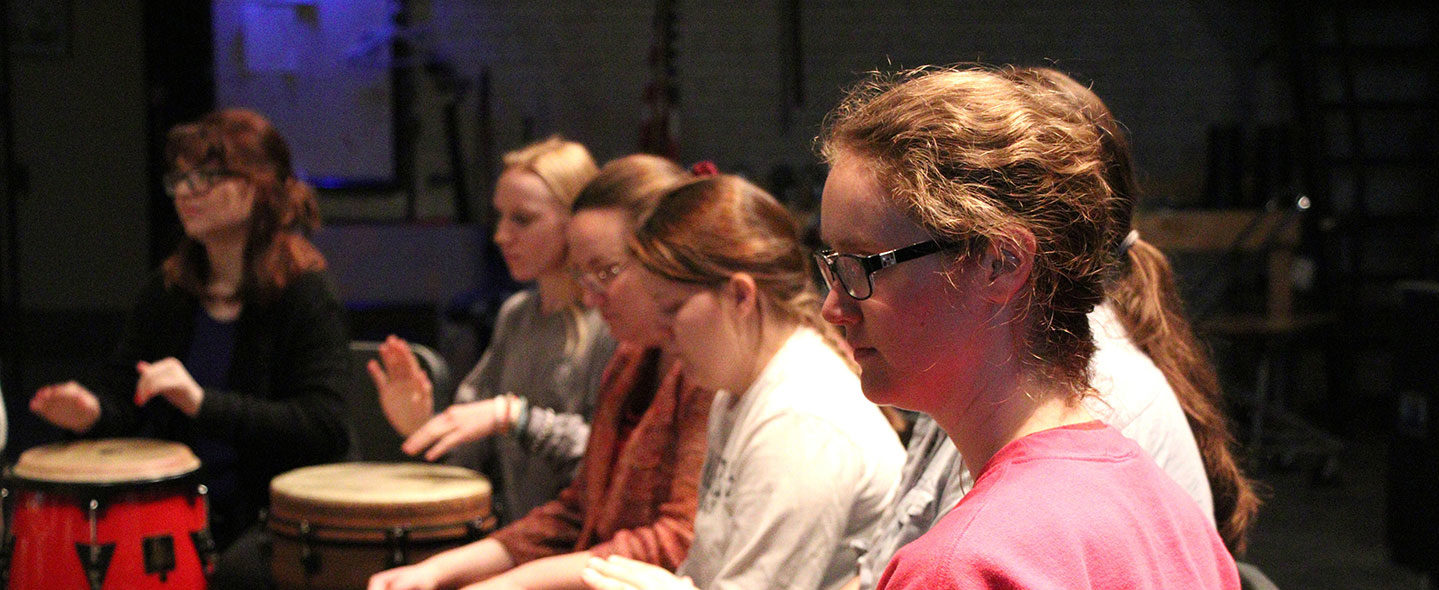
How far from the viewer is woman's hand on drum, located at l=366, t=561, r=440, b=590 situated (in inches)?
80.9

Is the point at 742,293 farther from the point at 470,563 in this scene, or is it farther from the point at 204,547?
the point at 204,547

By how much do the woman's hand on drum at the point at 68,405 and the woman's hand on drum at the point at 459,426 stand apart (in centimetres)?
74

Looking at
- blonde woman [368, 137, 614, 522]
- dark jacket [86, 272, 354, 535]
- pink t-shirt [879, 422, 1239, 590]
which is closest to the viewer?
pink t-shirt [879, 422, 1239, 590]

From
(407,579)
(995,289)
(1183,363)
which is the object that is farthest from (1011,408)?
(407,579)

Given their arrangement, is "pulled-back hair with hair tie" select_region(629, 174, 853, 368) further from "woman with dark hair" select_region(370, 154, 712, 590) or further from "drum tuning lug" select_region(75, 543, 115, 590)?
"drum tuning lug" select_region(75, 543, 115, 590)

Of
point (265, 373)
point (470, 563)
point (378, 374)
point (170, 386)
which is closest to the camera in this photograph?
point (470, 563)

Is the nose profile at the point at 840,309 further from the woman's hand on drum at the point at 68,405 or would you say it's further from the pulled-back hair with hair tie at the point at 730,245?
the woman's hand on drum at the point at 68,405

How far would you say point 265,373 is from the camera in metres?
2.96

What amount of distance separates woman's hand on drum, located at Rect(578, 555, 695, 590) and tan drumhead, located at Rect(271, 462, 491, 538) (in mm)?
1083

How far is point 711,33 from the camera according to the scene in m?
6.92

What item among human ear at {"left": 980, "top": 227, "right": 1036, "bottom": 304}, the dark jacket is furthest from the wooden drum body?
human ear at {"left": 980, "top": 227, "right": 1036, "bottom": 304}

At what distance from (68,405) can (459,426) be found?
0.87 meters

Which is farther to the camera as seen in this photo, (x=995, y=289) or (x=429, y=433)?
(x=429, y=433)

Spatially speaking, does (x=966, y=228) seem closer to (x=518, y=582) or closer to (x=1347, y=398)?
(x=518, y=582)
